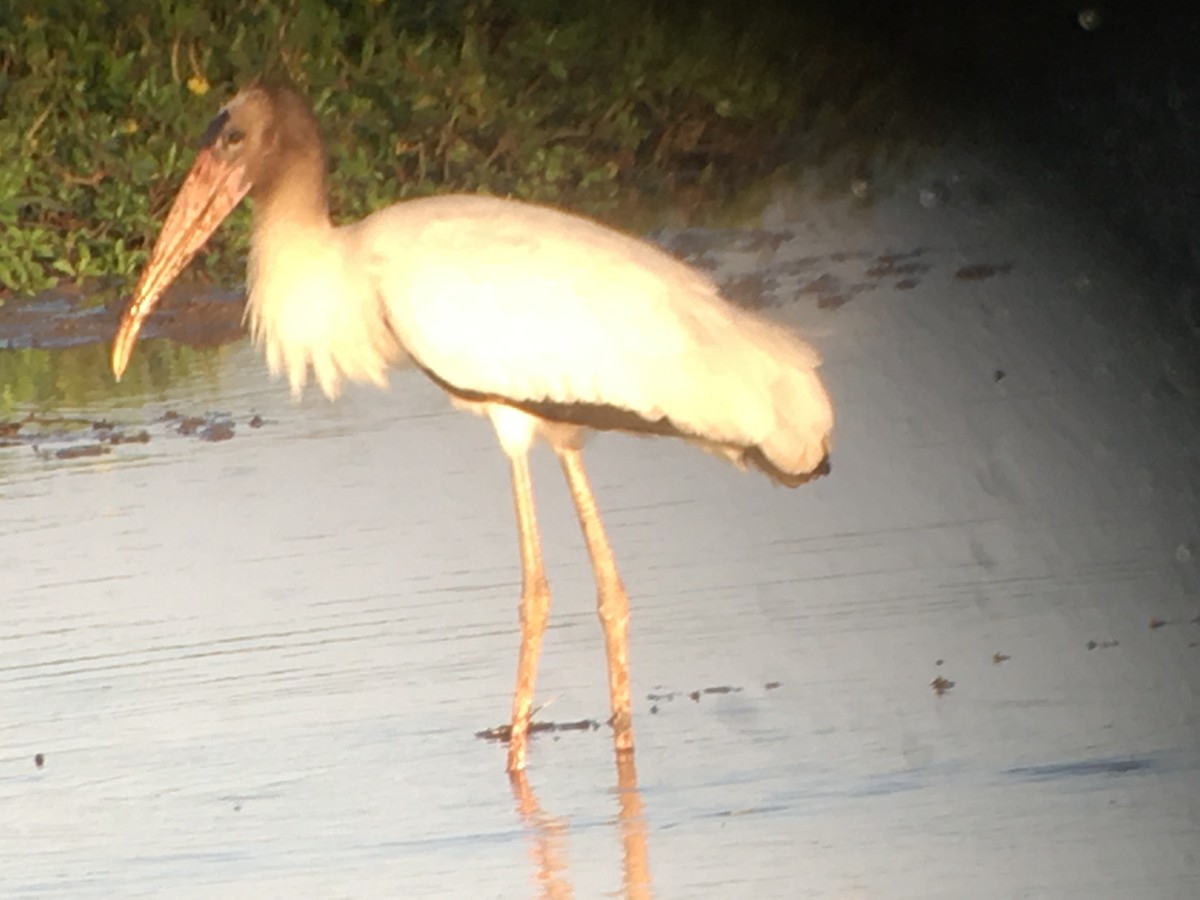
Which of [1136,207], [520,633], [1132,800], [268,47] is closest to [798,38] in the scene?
[1136,207]

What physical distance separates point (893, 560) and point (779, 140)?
65cm

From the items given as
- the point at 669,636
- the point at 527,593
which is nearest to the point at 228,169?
the point at 527,593

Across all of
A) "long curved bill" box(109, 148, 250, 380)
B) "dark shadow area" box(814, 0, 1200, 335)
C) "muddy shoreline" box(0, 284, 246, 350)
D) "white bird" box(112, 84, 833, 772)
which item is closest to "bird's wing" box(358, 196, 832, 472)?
"white bird" box(112, 84, 833, 772)

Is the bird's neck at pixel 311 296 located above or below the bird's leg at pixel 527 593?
above

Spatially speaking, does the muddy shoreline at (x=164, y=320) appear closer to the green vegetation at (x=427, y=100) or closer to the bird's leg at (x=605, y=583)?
the green vegetation at (x=427, y=100)

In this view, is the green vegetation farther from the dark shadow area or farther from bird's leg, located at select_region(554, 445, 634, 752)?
bird's leg, located at select_region(554, 445, 634, 752)

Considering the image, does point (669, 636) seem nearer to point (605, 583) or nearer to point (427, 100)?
point (605, 583)

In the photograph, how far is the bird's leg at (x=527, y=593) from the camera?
2916 millimetres

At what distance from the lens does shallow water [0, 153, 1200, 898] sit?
270 centimetres

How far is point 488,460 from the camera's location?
3096 millimetres

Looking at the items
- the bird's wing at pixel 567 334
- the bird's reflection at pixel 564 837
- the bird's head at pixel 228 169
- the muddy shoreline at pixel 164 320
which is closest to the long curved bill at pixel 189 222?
the bird's head at pixel 228 169

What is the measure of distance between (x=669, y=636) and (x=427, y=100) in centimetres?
87

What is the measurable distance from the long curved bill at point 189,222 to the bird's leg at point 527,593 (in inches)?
19.1

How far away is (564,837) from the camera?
2709mm
